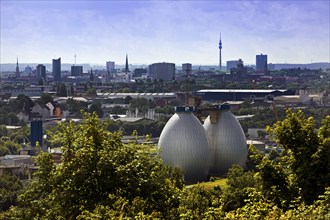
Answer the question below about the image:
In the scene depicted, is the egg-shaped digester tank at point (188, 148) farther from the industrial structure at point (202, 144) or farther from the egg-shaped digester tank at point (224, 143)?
the egg-shaped digester tank at point (224, 143)

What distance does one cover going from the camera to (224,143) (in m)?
40.7

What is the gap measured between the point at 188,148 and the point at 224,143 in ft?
10.4

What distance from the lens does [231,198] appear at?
25.7 meters

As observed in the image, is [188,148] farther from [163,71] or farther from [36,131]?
[163,71]

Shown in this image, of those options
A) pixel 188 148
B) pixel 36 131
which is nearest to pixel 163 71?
pixel 36 131

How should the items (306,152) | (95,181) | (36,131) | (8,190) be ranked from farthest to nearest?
1. (36,131)
2. (8,190)
3. (306,152)
4. (95,181)

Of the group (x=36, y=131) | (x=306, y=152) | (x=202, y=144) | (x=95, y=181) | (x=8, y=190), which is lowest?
(x=8, y=190)

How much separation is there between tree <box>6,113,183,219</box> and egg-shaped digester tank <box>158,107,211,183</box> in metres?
24.3

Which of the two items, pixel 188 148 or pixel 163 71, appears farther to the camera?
pixel 163 71

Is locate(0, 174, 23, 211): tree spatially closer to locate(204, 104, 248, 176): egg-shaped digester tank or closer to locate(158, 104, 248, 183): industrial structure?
locate(158, 104, 248, 183): industrial structure

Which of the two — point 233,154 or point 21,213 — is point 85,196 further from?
point 233,154

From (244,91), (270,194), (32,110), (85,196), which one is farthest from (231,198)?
(244,91)

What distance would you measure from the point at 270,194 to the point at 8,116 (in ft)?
210

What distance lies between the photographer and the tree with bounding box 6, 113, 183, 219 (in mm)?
12930
